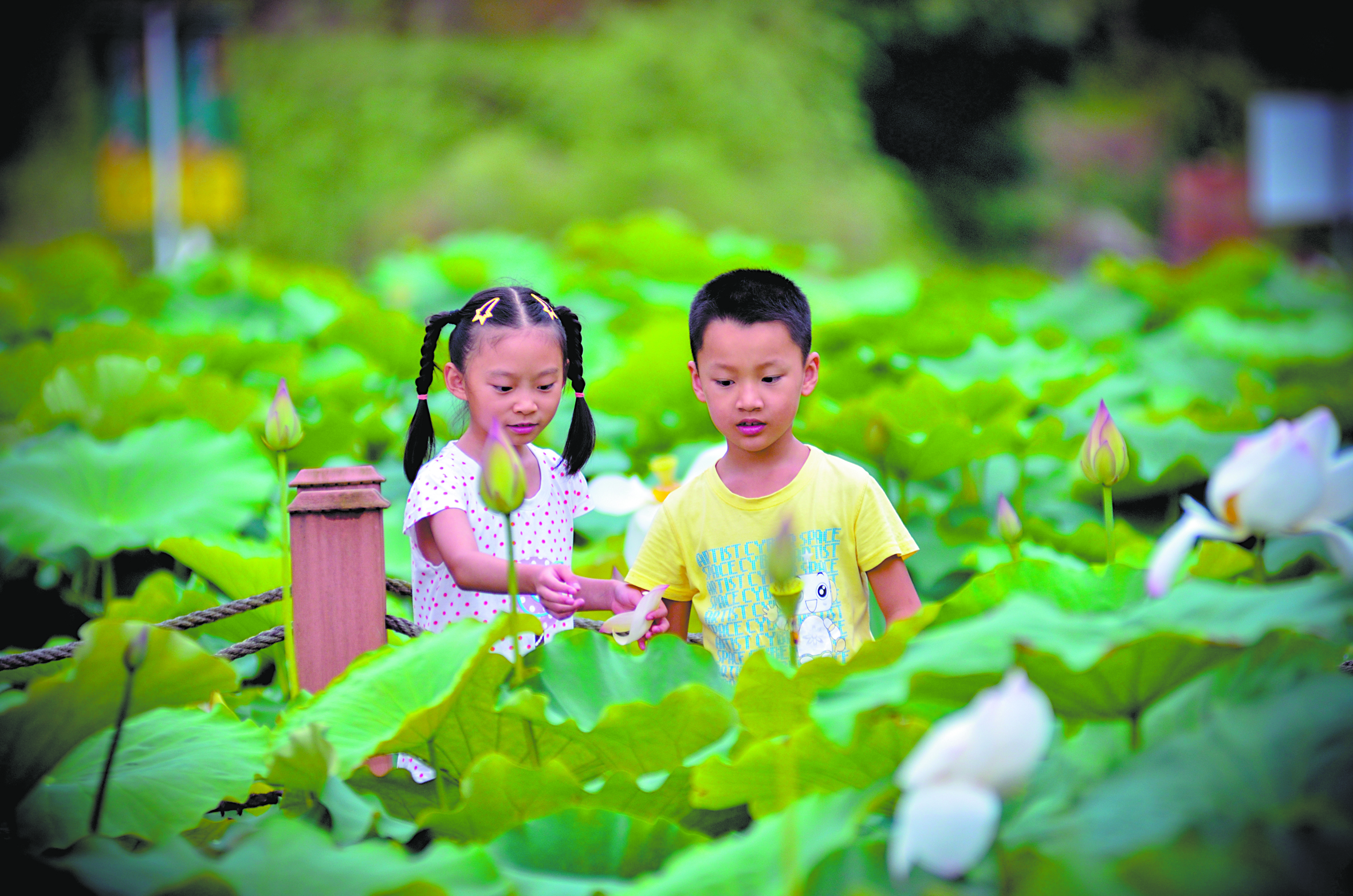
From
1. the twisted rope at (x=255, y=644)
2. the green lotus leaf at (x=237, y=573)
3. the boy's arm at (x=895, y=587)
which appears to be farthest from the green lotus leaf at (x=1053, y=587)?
the green lotus leaf at (x=237, y=573)

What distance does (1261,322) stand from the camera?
321 cm

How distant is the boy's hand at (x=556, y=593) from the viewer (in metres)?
1.04

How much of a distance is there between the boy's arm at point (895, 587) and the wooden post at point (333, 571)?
20.1 inches

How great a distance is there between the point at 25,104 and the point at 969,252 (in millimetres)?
10713

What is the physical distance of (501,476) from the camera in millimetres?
859

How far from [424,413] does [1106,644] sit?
876 millimetres

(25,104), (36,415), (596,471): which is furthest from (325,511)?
(25,104)

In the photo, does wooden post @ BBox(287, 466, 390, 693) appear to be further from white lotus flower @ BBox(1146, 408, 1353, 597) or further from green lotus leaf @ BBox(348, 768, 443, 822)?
white lotus flower @ BBox(1146, 408, 1353, 597)

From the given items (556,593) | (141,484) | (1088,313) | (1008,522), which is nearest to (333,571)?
(556,593)

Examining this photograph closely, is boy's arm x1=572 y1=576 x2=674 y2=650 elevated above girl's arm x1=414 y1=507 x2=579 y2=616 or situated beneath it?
situated beneath

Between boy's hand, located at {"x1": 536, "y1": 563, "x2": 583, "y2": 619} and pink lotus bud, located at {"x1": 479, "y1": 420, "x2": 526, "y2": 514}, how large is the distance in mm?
186

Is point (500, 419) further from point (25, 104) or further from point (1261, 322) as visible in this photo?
point (25, 104)

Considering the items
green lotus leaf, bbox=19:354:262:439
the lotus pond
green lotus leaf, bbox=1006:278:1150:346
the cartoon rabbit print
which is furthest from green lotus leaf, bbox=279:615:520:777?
green lotus leaf, bbox=1006:278:1150:346

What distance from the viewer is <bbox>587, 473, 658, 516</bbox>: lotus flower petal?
129cm
